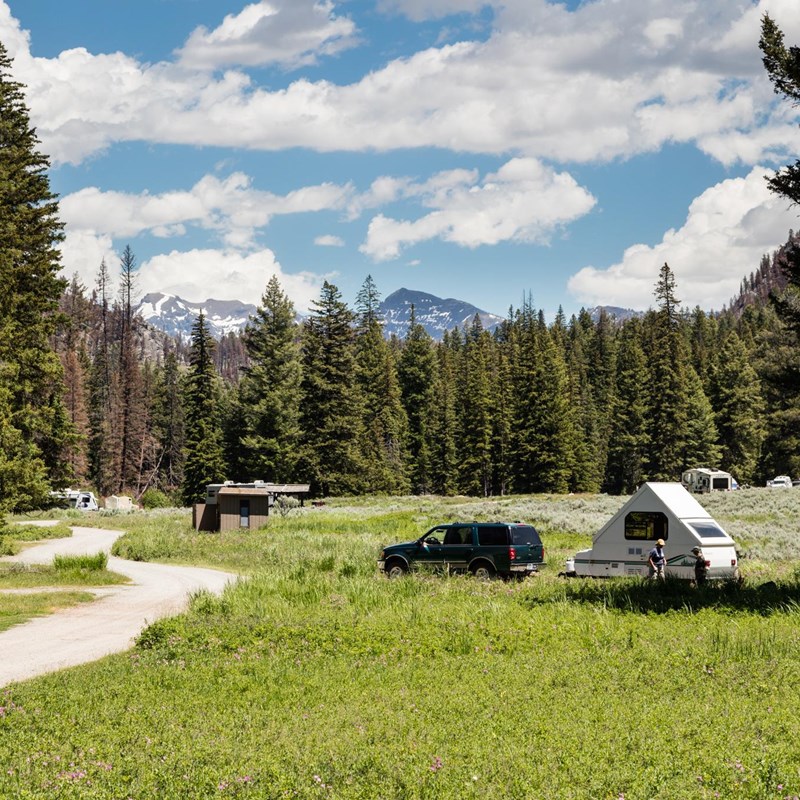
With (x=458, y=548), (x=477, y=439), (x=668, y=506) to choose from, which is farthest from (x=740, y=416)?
(x=458, y=548)

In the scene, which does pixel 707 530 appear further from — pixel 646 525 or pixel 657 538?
pixel 646 525

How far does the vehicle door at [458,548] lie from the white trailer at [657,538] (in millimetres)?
3082

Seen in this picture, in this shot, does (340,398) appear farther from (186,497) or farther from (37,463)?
(37,463)

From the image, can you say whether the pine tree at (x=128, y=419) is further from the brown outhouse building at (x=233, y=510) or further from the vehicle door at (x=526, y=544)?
the vehicle door at (x=526, y=544)

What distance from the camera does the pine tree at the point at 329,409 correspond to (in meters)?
72.6

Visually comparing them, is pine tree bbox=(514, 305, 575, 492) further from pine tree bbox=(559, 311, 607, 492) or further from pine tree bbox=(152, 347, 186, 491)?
pine tree bbox=(152, 347, 186, 491)

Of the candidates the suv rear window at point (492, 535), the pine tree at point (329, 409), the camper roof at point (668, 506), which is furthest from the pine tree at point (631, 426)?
the suv rear window at point (492, 535)

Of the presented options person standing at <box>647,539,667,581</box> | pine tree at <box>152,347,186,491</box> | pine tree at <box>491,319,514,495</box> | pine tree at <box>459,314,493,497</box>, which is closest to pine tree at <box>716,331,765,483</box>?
pine tree at <box>491,319,514,495</box>

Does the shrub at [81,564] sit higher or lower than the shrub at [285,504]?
higher

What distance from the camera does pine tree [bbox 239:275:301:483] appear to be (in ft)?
236

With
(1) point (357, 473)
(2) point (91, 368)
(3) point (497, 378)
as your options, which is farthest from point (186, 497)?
(2) point (91, 368)

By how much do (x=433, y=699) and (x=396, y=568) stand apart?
47.1 feet

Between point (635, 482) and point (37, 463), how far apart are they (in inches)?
2964

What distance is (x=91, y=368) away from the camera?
11962cm
